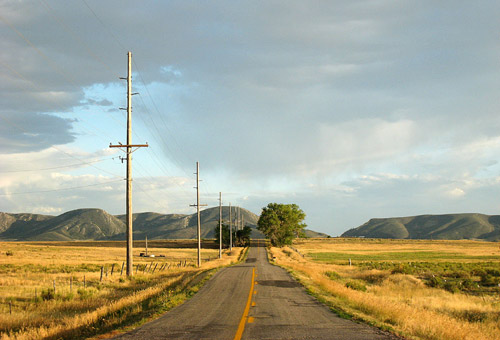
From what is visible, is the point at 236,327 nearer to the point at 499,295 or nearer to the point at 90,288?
the point at 90,288

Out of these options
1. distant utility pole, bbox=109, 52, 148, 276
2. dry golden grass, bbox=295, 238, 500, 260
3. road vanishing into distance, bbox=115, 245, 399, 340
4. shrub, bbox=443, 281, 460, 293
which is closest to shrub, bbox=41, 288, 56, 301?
→ distant utility pole, bbox=109, 52, 148, 276

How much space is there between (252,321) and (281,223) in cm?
12796

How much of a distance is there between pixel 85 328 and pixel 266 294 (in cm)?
955

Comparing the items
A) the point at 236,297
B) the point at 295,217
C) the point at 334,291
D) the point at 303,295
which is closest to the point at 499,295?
the point at 334,291

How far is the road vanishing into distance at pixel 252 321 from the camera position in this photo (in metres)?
11.4

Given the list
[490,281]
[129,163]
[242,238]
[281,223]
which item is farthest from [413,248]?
[129,163]

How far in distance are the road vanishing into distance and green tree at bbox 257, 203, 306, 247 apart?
377 feet

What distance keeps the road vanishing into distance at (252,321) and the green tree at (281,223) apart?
377 feet

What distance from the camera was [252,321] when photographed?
1355 cm

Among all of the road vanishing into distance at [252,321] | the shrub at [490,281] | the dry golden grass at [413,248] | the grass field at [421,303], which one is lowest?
the dry golden grass at [413,248]

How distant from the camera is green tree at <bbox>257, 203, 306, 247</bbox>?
13688cm

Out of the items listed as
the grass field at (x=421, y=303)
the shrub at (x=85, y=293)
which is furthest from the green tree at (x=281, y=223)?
the shrub at (x=85, y=293)

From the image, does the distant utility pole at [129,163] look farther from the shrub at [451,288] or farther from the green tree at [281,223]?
the green tree at [281,223]

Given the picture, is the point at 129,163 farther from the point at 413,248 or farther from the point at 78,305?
the point at 413,248
